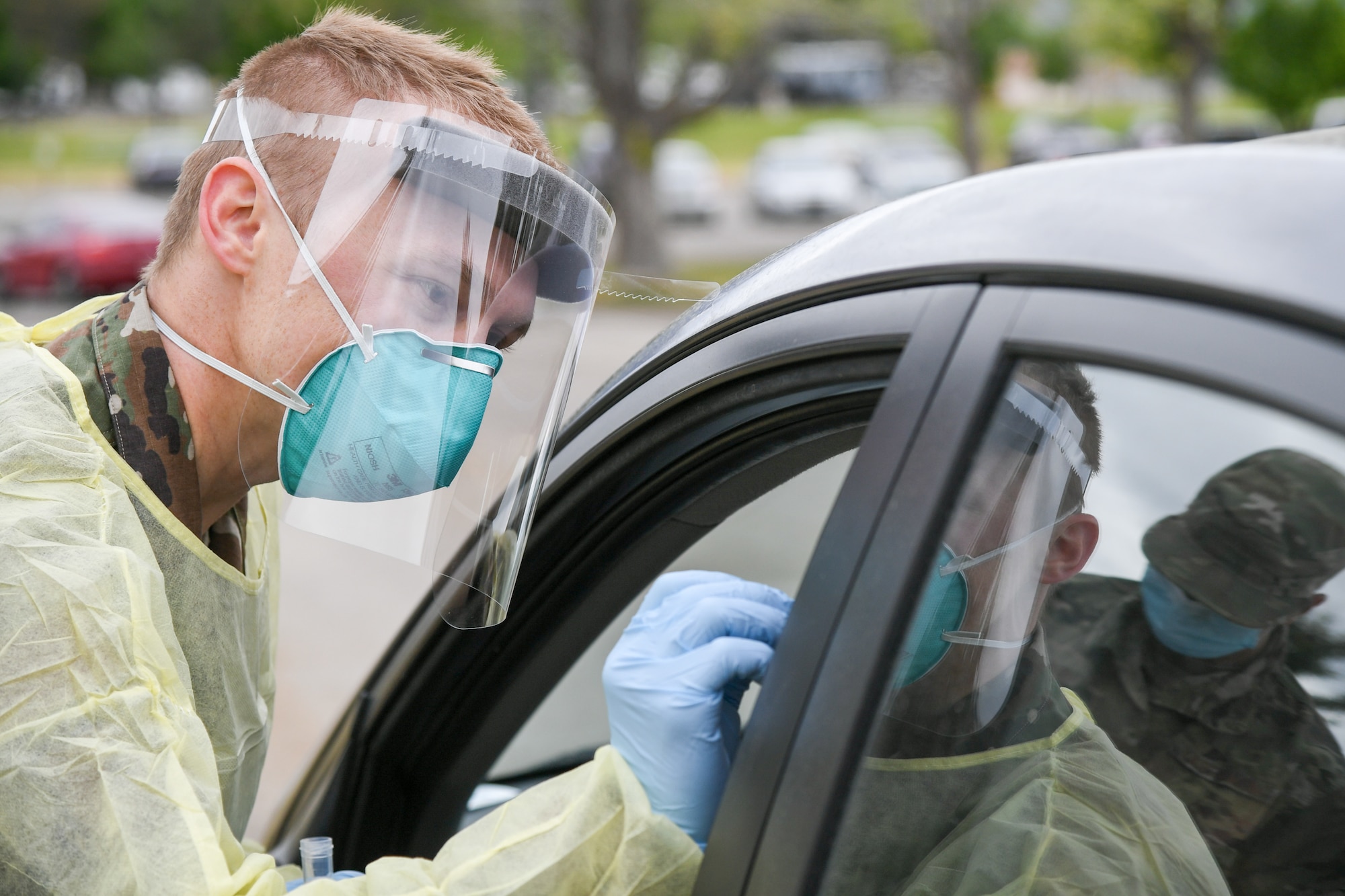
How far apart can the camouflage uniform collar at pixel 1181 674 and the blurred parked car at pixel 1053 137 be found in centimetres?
2586

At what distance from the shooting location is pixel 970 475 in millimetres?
921

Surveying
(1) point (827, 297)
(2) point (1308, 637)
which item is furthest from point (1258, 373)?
Result: (1) point (827, 297)

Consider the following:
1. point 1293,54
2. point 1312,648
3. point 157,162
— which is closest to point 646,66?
point 1293,54

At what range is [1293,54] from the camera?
19.9 metres

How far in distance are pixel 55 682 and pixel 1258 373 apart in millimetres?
1118

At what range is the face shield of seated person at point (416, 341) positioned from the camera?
1.57 m

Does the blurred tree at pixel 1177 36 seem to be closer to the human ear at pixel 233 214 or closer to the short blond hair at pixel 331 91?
the short blond hair at pixel 331 91

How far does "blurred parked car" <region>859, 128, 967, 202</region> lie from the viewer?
22672mm

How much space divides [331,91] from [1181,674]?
1337 mm

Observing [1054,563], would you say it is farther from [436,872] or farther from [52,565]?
[52,565]

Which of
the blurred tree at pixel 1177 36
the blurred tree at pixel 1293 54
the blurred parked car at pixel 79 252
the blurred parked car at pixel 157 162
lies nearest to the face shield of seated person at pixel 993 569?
the blurred parked car at pixel 79 252

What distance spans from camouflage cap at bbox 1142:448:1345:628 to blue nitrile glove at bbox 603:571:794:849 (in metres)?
0.49

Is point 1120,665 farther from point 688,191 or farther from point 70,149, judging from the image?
point 70,149

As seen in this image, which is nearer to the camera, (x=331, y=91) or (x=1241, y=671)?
(x=1241, y=671)
